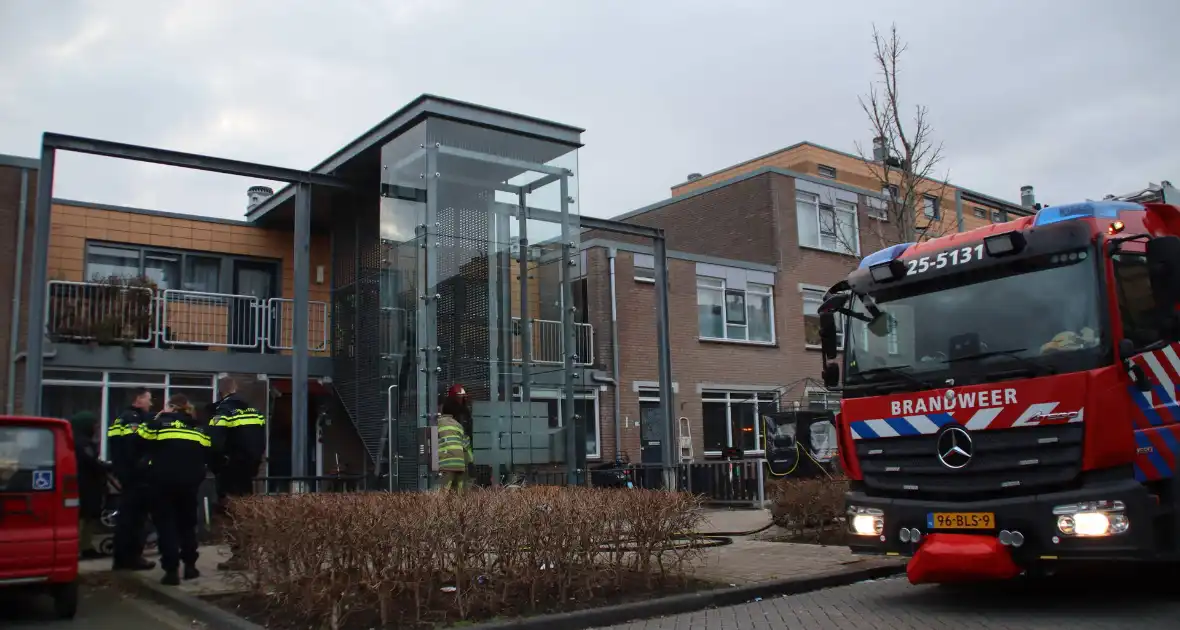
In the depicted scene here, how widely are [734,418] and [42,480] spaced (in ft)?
60.2

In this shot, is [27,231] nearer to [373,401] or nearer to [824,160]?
[373,401]

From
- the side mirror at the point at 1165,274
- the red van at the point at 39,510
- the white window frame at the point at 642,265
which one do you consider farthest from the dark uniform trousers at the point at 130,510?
the white window frame at the point at 642,265

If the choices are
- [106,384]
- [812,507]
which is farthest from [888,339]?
[106,384]

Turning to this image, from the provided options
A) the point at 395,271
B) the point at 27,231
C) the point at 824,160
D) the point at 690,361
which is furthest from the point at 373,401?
the point at 824,160

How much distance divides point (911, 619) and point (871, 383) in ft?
6.49

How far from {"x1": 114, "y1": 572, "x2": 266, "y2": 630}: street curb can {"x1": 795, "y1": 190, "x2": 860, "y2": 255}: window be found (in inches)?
796

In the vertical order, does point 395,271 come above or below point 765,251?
below

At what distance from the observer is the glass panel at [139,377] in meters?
16.7

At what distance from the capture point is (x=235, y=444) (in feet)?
34.0

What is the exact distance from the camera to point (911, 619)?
24.7 ft

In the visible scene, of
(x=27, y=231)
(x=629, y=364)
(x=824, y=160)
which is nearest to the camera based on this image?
(x=27, y=231)

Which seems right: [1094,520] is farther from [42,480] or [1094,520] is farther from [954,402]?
[42,480]

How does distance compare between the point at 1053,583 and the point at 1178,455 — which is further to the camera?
the point at 1053,583

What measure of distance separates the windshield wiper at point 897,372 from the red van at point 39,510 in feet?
21.5
